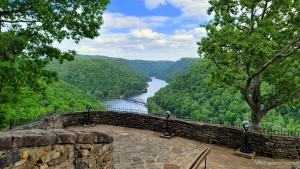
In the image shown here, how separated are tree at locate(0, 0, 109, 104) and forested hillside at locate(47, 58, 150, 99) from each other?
155 ft

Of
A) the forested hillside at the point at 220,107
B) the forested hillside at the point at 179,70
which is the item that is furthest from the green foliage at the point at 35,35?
the forested hillside at the point at 179,70

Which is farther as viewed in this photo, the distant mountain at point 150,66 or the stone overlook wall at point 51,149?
the distant mountain at point 150,66

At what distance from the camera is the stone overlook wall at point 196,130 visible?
6.34 metres

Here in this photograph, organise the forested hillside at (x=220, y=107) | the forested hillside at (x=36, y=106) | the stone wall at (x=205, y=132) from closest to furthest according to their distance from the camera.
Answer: the stone wall at (x=205, y=132) < the forested hillside at (x=36, y=106) < the forested hillside at (x=220, y=107)

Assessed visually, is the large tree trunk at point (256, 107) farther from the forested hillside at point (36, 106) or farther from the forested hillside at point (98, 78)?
the forested hillside at point (98, 78)

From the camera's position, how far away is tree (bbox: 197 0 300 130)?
811 cm

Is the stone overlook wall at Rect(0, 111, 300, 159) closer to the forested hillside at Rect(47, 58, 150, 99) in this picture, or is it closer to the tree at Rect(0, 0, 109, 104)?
the tree at Rect(0, 0, 109, 104)

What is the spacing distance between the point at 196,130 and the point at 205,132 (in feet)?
1.13

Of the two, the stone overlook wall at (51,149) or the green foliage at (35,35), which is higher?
the green foliage at (35,35)

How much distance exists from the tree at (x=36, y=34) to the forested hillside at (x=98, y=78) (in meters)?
47.2

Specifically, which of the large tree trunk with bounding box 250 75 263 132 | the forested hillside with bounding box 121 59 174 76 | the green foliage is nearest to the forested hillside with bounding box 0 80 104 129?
the green foliage

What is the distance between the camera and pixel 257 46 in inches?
299

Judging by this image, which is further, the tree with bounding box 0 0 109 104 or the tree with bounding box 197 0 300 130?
the tree with bounding box 197 0 300 130

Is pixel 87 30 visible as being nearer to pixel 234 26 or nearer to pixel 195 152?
pixel 195 152
